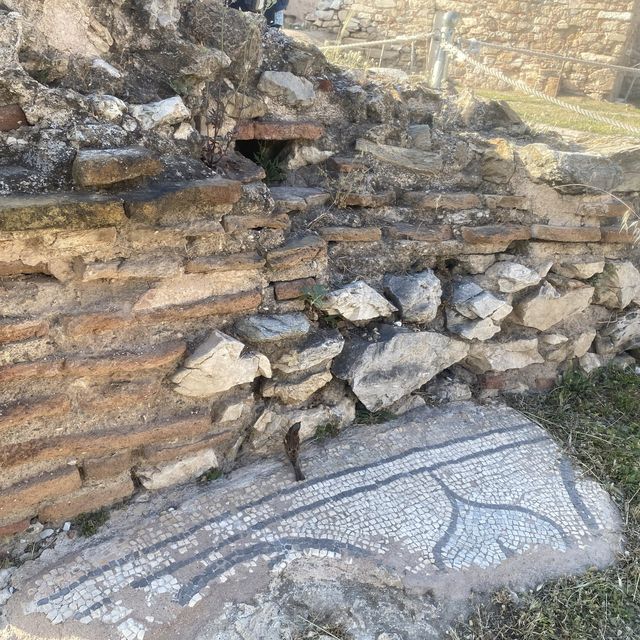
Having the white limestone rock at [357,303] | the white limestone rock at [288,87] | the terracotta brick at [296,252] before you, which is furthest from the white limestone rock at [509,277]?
the white limestone rock at [288,87]

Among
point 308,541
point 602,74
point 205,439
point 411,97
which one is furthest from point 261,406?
point 602,74

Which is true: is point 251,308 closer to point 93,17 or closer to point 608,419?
point 93,17

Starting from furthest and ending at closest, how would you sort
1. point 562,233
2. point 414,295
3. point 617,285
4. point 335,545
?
point 617,285, point 562,233, point 414,295, point 335,545

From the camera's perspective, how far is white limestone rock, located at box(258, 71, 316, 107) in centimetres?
264

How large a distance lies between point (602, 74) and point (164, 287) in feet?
23.1

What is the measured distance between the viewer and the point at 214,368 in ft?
7.89

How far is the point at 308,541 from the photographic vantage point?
91.8 inches

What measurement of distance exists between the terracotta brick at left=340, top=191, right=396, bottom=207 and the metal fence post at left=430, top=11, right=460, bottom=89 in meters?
1.64

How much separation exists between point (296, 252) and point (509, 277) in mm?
1193

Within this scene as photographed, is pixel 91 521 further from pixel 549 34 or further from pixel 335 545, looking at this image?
pixel 549 34

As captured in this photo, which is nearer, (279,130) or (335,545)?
(335,545)

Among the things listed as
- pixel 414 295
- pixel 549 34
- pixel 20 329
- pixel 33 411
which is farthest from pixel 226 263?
pixel 549 34

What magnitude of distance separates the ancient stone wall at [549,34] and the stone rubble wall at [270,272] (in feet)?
14.7

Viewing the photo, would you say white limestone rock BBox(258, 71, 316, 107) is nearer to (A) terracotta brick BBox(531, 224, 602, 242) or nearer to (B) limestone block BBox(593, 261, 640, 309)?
(A) terracotta brick BBox(531, 224, 602, 242)
